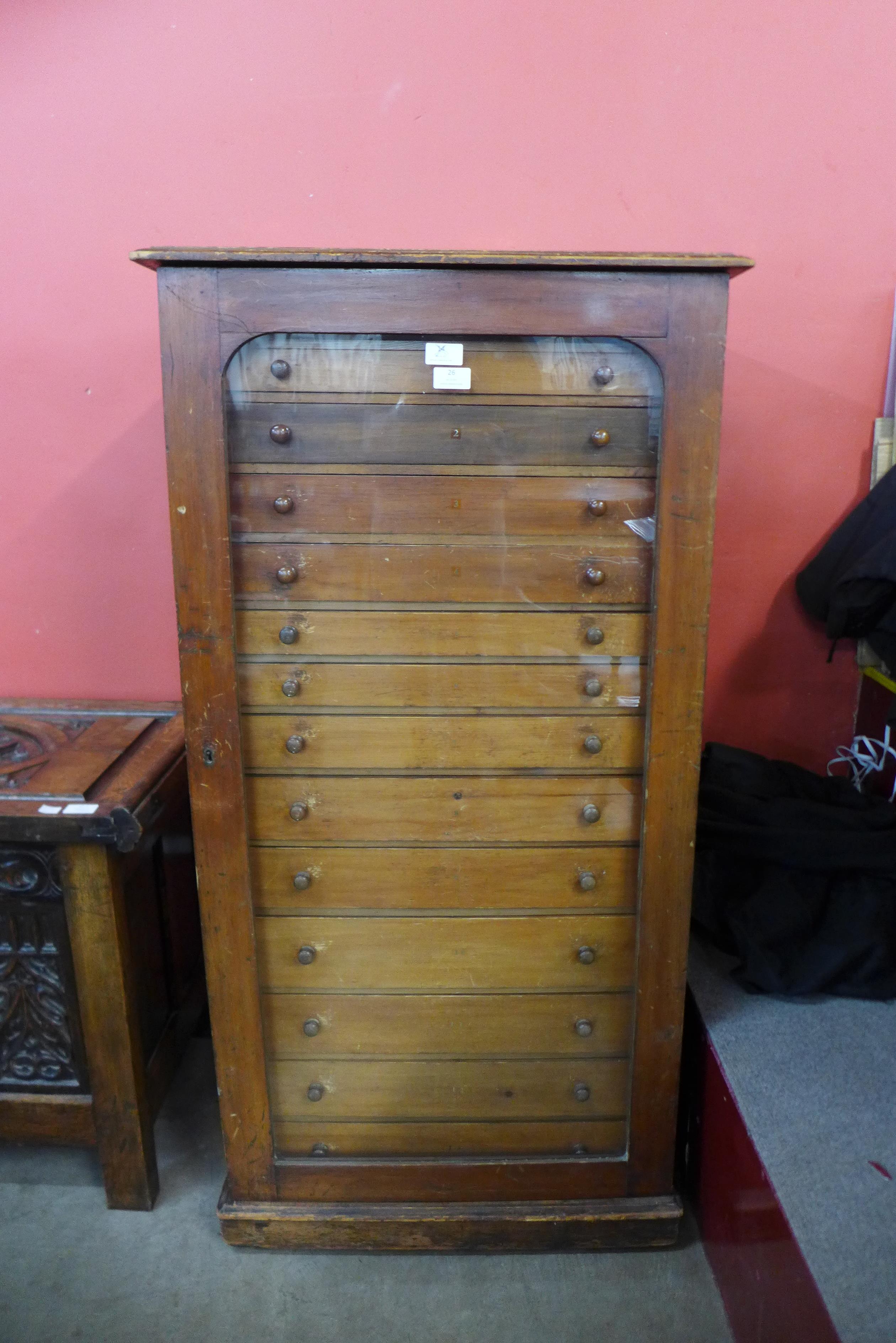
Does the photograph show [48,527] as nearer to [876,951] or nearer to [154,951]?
[154,951]

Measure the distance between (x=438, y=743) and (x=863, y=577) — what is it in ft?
3.04

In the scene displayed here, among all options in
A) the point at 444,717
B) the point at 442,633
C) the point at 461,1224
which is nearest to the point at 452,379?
the point at 442,633

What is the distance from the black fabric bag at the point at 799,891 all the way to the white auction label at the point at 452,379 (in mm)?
1016

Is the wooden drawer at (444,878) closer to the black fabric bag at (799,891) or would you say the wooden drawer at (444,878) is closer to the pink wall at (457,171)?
the black fabric bag at (799,891)

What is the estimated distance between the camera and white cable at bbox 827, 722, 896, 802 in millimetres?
2047

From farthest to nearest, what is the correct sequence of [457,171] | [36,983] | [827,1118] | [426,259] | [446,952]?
1. [457,171]
2. [36,983]
3. [446,952]
4. [827,1118]
5. [426,259]

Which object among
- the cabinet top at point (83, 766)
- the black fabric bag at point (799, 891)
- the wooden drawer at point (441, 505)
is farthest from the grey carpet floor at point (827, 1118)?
the cabinet top at point (83, 766)

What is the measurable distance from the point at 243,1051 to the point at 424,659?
791 millimetres

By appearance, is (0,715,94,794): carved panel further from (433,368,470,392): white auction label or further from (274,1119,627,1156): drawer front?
(433,368,470,392): white auction label

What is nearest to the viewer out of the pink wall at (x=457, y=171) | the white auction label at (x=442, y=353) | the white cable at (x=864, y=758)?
the white auction label at (x=442, y=353)

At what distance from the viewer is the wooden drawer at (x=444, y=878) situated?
5.04 feet

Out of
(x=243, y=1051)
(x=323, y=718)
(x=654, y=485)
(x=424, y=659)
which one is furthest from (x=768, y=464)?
(x=243, y=1051)

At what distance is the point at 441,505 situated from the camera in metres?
1.39

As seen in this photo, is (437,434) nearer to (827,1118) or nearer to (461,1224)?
(827,1118)
